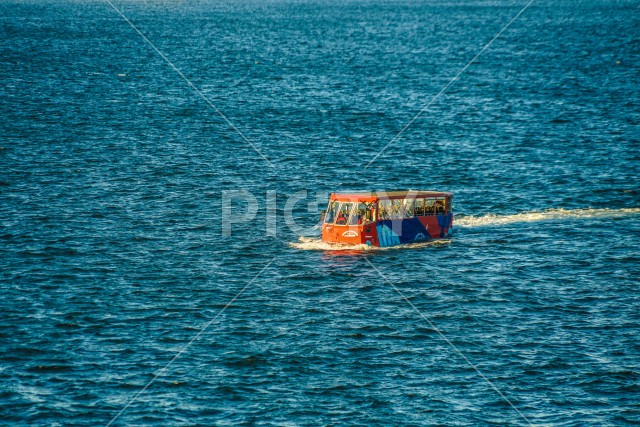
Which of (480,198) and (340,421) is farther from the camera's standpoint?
(480,198)

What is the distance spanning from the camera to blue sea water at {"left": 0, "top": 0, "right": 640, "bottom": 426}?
158 ft

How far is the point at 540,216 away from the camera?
8425cm

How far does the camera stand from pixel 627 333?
186ft

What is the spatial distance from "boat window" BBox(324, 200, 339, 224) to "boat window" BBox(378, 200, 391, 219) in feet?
10.7

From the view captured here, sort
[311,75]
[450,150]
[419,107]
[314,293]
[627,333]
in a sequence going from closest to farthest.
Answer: [627,333] < [314,293] < [450,150] < [419,107] < [311,75]

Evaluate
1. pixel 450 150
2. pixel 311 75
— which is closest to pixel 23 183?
pixel 450 150

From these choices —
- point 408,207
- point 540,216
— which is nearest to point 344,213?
point 408,207

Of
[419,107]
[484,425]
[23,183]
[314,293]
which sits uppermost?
[419,107]

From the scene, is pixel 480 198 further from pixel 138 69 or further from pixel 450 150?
pixel 138 69

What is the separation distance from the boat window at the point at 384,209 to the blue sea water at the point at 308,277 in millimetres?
3085

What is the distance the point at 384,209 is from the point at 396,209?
1.23m

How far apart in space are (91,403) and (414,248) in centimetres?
3301
